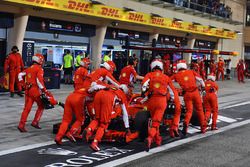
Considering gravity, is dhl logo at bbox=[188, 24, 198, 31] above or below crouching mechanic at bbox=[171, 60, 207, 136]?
above

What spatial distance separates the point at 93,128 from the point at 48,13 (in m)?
15.0

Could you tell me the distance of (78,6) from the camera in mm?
21531

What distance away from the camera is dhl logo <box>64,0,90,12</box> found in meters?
20.8

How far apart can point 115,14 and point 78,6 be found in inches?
149

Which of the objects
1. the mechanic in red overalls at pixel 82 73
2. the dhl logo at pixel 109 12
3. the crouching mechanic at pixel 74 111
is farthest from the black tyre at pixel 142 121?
the dhl logo at pixel 109 12

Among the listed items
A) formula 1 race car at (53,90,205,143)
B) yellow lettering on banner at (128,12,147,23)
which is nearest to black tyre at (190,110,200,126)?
formula 1 race car at (53,90,205,143)

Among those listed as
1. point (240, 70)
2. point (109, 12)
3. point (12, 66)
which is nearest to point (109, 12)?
point (109, 12)

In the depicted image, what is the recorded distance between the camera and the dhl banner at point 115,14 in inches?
780

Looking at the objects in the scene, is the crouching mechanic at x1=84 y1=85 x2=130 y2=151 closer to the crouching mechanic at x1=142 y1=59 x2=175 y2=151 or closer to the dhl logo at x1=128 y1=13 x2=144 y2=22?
the crouching mechanic at x1=142 y1=59 x2=175 y2=151

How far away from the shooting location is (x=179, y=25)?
32500 mm

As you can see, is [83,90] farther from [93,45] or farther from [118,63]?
[93,45]

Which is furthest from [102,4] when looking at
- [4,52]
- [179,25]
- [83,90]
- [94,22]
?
[83,90]

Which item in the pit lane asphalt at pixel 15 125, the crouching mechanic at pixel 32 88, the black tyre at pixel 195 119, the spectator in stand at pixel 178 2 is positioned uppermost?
the spectator in stand at pixel 178 2

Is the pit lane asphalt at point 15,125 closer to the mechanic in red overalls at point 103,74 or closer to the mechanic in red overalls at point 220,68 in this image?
the mechanic in red overalls at point 103,74
